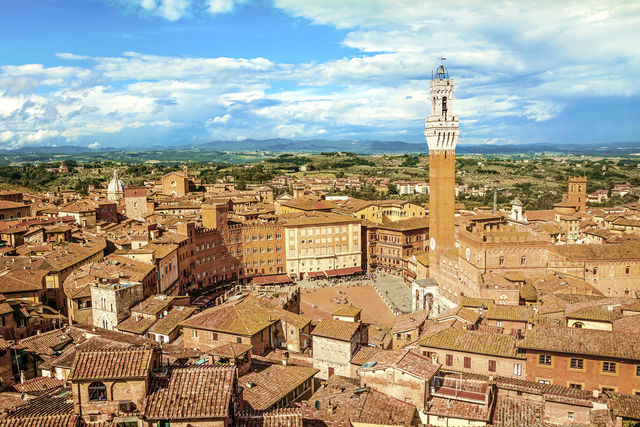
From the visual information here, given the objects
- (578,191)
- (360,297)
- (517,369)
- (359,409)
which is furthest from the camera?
(578,191)

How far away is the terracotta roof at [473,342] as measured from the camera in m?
27.3

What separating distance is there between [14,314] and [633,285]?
2079 inches

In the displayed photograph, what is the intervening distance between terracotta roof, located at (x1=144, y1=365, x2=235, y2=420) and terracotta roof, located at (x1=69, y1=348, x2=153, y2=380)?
575 millimetres

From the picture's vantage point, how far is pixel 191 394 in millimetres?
A: 12367

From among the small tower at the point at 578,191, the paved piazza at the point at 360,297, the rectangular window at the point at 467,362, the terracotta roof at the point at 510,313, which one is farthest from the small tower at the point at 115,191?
the small tower at the point at 578,191

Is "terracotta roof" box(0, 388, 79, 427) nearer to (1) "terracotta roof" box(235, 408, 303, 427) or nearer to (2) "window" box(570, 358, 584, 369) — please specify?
(1) "terracotta roof" box(235, 408, 303, 427)

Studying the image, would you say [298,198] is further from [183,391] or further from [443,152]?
[183,391]

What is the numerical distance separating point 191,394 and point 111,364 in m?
2.09

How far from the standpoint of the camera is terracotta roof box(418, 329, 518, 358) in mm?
27312

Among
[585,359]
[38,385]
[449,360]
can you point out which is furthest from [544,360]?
[38,385]

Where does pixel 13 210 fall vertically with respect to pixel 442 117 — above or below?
below

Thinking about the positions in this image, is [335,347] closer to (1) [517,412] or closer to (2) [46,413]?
(1) [517,412]

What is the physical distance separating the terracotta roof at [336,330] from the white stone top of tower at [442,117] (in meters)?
40.2

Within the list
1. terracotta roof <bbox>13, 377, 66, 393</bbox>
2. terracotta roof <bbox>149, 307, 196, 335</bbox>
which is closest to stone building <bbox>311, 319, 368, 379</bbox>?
terracotta roof <bbox>149, 307, 196, 335</bbox>
